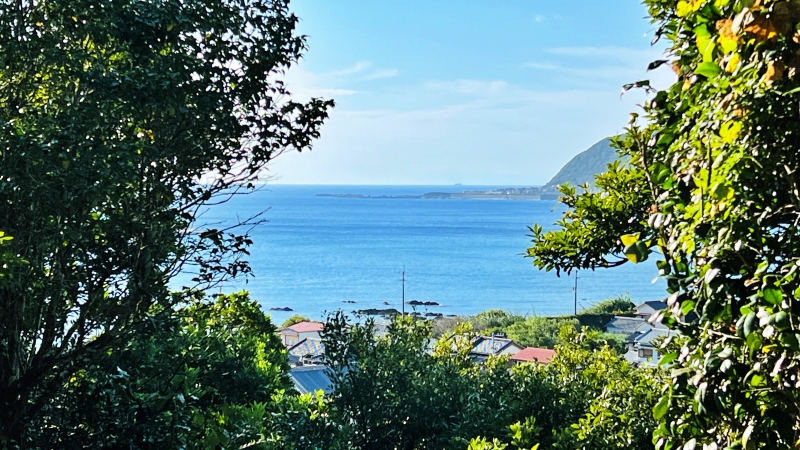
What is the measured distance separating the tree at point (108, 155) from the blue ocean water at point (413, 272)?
22506mm

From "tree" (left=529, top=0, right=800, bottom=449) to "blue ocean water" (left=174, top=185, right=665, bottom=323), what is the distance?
24.5m

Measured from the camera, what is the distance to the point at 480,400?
21.0ft

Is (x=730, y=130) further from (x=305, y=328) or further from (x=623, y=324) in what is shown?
(x=623, y=324)

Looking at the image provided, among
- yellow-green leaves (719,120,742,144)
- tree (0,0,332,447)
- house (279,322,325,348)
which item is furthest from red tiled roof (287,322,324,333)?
yellow-green leaves (719,120,742,144)

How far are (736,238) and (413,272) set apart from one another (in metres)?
63.4

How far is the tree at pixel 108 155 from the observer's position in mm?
3766

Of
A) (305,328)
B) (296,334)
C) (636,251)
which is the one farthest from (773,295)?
(305,328)

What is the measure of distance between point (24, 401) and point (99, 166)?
1.68 m

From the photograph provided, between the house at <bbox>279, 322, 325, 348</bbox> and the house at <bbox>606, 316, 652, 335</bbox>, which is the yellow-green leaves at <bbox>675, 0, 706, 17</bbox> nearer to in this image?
the house at <bbox>279, 322, 325, 348</bbox>

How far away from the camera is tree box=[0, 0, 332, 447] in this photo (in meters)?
3.77

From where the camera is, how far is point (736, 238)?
1438mm

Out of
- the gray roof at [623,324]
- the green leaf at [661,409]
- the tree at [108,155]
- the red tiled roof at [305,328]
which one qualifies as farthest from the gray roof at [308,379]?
the gray roof at [623,324]

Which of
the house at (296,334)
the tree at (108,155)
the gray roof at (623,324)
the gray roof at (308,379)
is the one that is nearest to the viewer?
the tree at (108,155)

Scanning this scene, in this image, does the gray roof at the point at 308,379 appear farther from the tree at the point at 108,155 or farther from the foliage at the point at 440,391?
the tree at the point at 108,155
